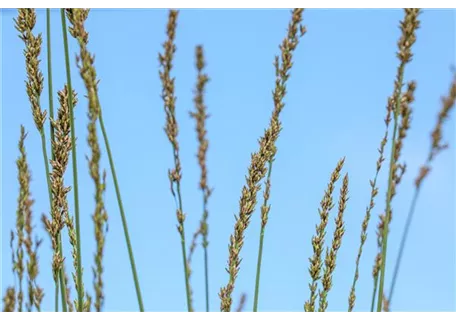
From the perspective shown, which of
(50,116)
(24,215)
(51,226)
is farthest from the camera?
(50,116)

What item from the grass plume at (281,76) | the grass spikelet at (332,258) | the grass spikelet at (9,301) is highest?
the grass plume at (281,76)

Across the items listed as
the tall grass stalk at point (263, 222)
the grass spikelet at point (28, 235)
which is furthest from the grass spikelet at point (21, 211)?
the tall grass stalk at point (263, 222)

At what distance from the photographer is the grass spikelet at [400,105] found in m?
1.79

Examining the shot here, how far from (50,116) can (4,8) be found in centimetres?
31

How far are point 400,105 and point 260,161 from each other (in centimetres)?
37

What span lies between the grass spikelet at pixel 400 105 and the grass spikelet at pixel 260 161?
Result: 0.97ft

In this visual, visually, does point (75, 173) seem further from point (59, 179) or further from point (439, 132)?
point (439, 132)

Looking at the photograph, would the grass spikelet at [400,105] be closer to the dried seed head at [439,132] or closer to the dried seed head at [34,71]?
the dried seed head at [439,132]

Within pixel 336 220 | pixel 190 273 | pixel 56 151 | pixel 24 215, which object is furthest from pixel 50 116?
pixel 336 220

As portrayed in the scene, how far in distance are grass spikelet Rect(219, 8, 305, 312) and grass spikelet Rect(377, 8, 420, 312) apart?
11.6 inches

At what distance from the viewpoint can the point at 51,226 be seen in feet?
6.00

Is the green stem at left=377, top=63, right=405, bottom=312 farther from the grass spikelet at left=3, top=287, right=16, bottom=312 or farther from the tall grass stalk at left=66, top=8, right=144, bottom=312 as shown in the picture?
the grass spikelet at left=3, top=287, right=16, bottom=312
